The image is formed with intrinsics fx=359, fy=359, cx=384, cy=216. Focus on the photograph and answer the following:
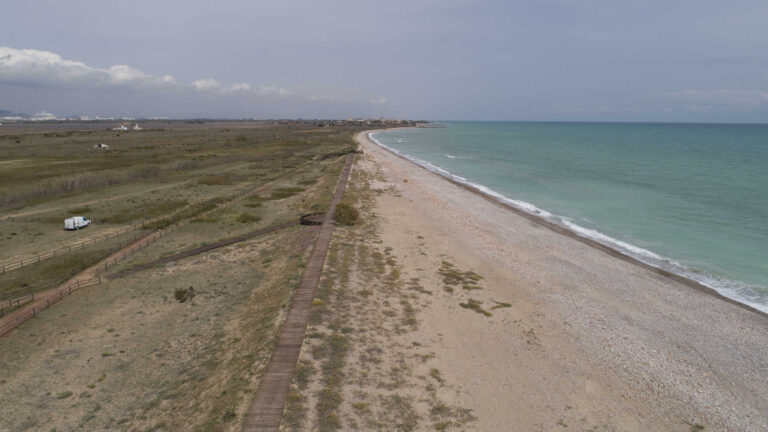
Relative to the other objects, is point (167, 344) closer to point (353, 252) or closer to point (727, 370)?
point (353, 252)

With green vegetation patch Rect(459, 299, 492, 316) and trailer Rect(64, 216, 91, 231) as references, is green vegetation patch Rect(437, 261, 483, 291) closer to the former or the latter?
green vegetation patch Rect(459, 299, 492, 316)

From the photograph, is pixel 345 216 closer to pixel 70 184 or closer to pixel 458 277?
pixel 458 277

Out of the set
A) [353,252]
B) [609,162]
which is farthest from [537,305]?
[609,162]

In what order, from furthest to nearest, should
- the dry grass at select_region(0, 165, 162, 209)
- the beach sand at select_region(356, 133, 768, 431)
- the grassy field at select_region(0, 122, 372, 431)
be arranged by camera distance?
the dry grass at select_region(0, 165, 162, 209) < the grassy field at select_region(0, 122, 372, 431) < the beach sand at select_region(356, 133, 768, 431)

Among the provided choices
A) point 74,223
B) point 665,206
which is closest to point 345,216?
point 74,223

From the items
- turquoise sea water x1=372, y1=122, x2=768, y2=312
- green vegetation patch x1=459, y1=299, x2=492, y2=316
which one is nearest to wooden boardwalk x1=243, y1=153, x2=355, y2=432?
green vegetation patch x1=459, y1=299, x2=492, y2=316
